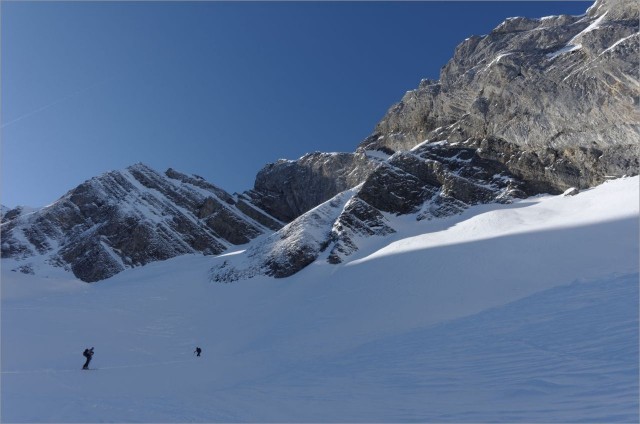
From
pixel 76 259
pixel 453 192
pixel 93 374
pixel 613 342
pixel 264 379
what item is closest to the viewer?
pixel 613 342

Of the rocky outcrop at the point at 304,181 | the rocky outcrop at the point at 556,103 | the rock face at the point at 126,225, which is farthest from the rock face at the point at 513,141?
the rock face at the point at 126,225

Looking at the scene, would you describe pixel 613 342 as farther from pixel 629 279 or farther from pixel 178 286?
pixel 178 286

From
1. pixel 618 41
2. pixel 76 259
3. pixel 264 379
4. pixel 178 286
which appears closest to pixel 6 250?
pixel 76 259

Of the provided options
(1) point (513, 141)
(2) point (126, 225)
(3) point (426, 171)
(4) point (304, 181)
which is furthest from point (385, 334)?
(4) point (304, 181)

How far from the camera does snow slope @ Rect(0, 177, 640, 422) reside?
11.1m

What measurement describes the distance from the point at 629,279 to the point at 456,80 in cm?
5659

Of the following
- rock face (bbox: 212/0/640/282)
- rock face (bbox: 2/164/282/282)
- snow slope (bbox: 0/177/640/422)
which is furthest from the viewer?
rock face (bbox: 2/164/282/282)

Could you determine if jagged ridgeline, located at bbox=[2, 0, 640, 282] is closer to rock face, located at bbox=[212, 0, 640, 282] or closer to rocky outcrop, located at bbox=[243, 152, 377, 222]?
rock face, located at bbox=[212, 0, 640, 282]

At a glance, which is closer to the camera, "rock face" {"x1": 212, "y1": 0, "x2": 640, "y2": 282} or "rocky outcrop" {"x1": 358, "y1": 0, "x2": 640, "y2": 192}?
"rocky outcrop" {"x1": 358, "y1": 0, "x2": 640, "y2": 192}

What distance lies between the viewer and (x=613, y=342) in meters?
13.6

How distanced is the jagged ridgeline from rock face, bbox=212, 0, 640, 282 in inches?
6.2

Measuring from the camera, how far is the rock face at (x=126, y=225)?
6994 centimetres

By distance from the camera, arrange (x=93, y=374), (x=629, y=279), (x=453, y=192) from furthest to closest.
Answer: (x=453, y=192), (x=629, y=279), (x=93, y=374)

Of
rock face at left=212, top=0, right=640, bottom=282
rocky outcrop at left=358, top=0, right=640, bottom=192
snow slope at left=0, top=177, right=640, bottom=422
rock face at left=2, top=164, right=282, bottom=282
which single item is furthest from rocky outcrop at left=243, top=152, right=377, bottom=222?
snow slope at left=0, top=177, right=640, bottom=422
